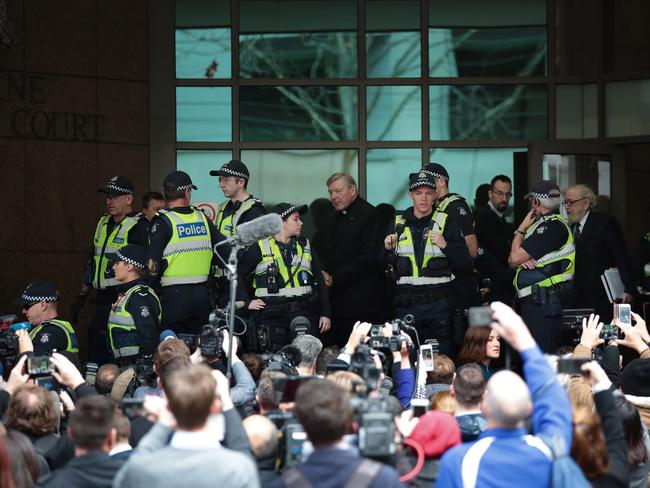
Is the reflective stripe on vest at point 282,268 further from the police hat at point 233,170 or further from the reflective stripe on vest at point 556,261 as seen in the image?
the reflective stripe on vest at point 556,261

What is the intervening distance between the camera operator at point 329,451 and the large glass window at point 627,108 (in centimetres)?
938

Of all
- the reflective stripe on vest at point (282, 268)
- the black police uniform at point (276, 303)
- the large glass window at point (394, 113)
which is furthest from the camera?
the large glass window at point (394, 113)

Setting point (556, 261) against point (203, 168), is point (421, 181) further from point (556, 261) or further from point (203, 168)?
point (203, 168)

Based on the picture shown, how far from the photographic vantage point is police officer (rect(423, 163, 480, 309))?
11371 mm

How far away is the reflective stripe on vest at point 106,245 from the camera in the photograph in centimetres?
1188

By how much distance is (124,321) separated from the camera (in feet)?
34.1

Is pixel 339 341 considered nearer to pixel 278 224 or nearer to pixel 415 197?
pixel 415 197

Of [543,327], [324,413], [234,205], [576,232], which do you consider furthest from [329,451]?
[576,232]

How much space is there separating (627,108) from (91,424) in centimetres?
962

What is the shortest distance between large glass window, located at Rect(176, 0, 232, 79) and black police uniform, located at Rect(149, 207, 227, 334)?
3.58 metres

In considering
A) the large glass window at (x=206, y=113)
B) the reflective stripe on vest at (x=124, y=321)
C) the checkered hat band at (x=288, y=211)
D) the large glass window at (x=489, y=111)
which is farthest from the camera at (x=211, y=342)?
the large glass window at (x=489, y=111)

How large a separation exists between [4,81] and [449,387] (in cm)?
675

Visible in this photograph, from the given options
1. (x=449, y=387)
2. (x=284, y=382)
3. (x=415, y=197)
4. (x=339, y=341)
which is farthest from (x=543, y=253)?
(x=284, y=382)

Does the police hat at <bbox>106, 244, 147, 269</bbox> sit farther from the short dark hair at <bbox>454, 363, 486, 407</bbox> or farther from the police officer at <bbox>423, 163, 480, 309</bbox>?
the short dark hair at <bbox>454, 363, 486, 407</bbox>
